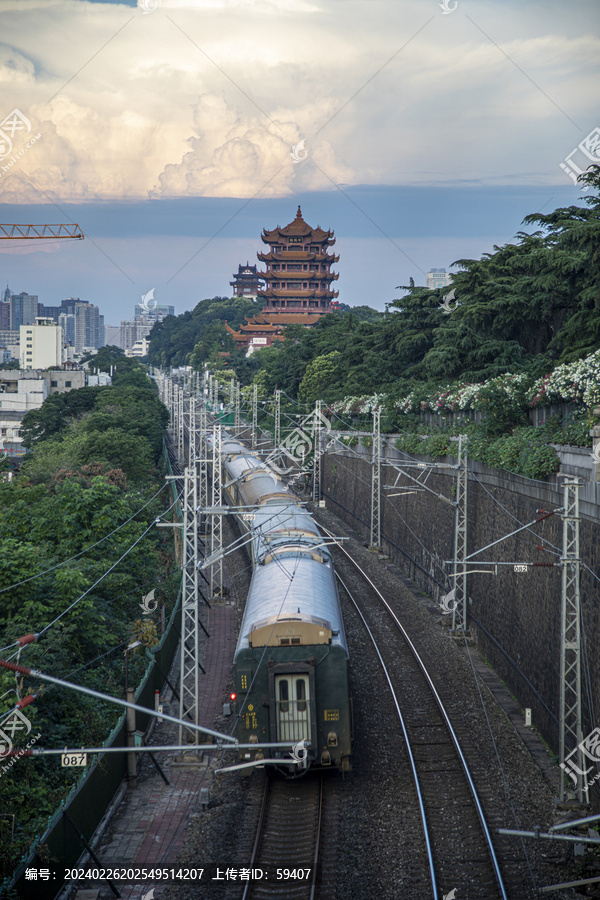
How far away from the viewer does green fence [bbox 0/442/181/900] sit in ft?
34.7

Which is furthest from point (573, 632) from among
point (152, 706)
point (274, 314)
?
point (274, 314)

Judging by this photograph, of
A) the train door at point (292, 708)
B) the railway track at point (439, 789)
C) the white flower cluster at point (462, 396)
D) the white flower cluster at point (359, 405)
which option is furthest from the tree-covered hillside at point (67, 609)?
the white flower cluster at point (359, 405)

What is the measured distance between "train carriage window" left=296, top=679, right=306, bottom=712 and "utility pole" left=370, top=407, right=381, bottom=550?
19.0m

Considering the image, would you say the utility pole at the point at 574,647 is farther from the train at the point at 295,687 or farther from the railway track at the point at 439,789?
the train at the point at 295,687

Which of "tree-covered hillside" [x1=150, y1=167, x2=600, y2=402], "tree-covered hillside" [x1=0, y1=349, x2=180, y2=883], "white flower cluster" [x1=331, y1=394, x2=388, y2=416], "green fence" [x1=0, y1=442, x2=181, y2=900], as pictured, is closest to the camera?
"green fence" [x1=0, y1=442, x2=181, y2=900]

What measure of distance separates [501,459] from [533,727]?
23.6ft

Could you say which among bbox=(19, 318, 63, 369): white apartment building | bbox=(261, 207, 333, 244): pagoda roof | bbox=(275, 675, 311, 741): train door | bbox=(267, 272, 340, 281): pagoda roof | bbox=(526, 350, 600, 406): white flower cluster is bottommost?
bbox=(275, 675, 311, 741): train door

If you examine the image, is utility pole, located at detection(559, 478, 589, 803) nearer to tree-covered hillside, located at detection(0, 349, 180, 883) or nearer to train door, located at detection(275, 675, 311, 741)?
train door, located at detection(275, 675, 311, 741)

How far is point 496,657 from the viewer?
21406 mm

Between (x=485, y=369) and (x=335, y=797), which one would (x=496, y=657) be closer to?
(x=335, y=797)

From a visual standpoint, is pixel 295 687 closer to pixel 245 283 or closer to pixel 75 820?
pixel 75 820

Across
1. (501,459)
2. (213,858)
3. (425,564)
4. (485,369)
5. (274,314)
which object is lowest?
(213,858)

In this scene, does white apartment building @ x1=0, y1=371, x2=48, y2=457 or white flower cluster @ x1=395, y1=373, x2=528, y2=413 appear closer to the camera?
white flower cluster @ x1=395, y1=373, x2=528, y2=413

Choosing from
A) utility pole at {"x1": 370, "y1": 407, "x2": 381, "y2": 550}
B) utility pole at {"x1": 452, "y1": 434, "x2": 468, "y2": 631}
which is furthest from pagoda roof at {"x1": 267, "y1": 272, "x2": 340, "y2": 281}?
utility pole at {"x1": 452, "y1": 434, "x2": 468, "y2": 631}
